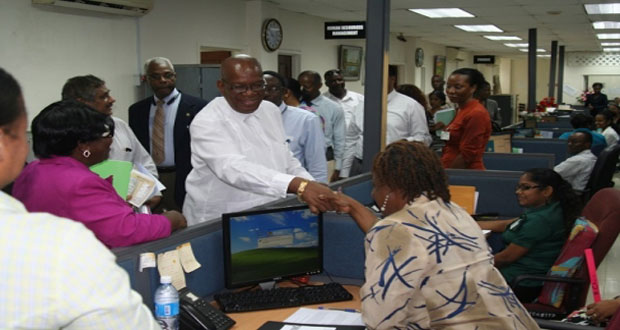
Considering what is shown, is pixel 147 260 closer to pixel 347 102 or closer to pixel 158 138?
pixel 158 138

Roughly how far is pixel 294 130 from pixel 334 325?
1.84m

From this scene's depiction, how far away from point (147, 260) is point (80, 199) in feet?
0.83

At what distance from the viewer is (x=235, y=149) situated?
7.80ft

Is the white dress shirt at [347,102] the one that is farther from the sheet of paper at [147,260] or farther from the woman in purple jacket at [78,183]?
the sheet of paper at [147,260]

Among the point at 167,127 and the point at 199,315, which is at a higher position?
the point at 167,127

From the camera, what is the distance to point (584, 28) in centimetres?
1203

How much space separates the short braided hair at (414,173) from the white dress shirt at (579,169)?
4229 mm

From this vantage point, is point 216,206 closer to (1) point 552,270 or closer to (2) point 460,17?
(1) point 552,270

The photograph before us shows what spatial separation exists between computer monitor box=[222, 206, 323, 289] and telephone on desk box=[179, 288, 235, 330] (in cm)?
24

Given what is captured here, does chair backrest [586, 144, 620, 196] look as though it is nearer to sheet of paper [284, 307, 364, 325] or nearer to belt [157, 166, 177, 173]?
belt [157, 166, 177, 173]

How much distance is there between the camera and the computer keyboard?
196 cm

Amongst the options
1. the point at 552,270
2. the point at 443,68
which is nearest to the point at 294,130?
the point at 552,270

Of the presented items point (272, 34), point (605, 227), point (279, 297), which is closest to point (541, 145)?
point (272, 34)

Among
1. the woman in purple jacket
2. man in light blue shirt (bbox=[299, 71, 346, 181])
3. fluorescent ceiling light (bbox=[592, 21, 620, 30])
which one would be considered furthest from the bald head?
fluorescent ceiling light (bbox=[592, 21, 620, 30])
